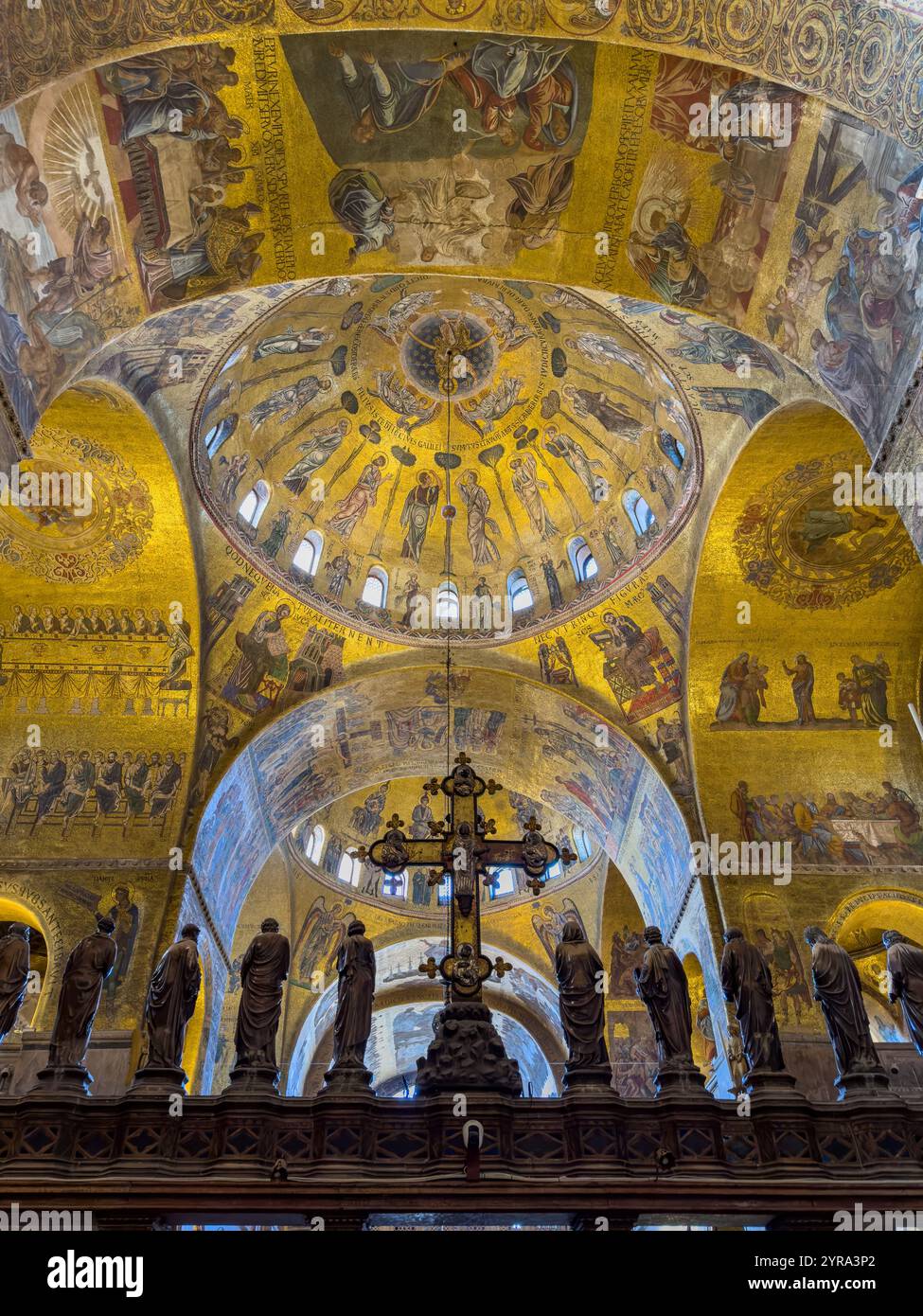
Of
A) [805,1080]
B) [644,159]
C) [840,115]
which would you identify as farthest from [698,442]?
[805,1080]

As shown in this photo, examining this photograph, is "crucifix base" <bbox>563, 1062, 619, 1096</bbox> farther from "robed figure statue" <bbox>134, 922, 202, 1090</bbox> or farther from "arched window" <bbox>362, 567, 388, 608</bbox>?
"arched window" <bbox>362, 567, 388, 608</bbox>

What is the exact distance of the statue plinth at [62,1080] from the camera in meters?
8.05

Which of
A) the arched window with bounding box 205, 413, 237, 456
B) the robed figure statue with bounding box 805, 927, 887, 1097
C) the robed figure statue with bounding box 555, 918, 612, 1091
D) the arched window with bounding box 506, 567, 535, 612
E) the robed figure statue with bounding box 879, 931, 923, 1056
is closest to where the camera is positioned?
the robed figure statue with bounding box 555, 918, 612, 1091

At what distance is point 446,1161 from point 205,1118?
184 cm

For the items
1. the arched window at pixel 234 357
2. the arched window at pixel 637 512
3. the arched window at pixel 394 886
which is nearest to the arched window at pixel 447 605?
the arched window at pixel 637 512

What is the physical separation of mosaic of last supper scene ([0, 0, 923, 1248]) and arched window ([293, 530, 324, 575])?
72mm

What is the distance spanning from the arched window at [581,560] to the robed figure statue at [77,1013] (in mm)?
10724

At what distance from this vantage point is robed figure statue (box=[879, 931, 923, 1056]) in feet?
29.3

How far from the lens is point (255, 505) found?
17078mm

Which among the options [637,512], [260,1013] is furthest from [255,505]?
[260,1013]

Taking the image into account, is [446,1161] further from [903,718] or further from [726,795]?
[903,718]

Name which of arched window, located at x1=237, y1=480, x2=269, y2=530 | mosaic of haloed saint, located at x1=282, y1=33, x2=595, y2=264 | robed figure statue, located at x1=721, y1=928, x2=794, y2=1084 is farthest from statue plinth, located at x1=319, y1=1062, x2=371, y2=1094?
arched window, located at x1=237, y1=480, x2=269, y2=530

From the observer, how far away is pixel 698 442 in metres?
15.1

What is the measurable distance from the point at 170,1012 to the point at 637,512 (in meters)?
11.2
